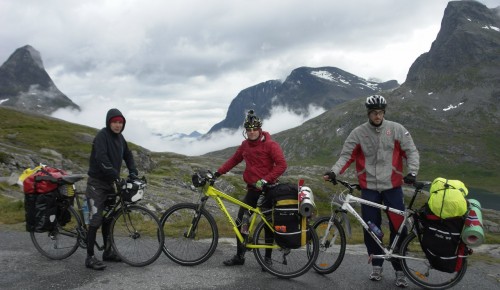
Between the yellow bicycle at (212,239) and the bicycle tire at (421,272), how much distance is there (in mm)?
1960

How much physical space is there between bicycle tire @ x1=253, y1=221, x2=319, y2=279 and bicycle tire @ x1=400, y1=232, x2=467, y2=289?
1957 millimetres

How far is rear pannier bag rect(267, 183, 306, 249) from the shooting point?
864cm

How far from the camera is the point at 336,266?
911cm

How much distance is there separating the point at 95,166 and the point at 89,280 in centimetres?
259

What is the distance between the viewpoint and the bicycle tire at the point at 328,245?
9.12m

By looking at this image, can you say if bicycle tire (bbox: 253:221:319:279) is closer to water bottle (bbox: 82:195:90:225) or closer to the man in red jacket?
the man in red jacket

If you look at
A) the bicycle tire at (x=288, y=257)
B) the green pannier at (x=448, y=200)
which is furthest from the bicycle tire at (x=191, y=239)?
the green pannier at (x=448, y=200)

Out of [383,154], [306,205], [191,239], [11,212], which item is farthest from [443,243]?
[11,212]

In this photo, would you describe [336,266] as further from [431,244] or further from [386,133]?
[386,133]

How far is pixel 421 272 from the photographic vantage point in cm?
840

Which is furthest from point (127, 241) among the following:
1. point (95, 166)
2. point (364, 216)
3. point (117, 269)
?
point (364, 216)

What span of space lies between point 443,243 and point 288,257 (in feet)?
11.1

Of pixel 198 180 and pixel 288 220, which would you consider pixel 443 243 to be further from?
pixel 198 180

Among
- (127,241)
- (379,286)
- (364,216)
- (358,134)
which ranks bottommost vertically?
(379,286)
